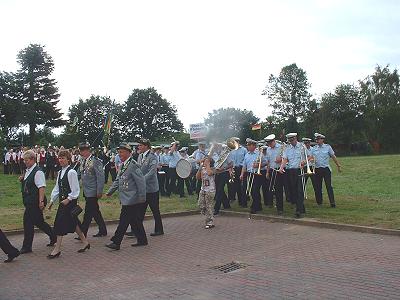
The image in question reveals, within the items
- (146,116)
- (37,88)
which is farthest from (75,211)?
(146,116)

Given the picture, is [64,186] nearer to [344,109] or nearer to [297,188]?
[297,188]

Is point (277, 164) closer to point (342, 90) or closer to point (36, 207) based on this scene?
point (36, 207)

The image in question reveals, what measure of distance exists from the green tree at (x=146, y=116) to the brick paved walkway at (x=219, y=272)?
227ft

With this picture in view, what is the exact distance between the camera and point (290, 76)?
282 feet

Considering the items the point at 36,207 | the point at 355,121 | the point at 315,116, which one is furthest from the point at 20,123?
the point at 36,207

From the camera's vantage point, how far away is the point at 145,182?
9.98 metres

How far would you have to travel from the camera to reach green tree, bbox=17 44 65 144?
2322 inches

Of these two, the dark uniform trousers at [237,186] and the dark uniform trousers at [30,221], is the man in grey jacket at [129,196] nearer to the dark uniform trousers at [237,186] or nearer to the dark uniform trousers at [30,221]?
the dark uniform trousers at [30,221]

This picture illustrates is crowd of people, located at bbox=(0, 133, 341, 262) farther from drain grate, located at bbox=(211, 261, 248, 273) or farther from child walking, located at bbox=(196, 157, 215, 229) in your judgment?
drain grate, located at bbox=(211, 261, 248, 273)

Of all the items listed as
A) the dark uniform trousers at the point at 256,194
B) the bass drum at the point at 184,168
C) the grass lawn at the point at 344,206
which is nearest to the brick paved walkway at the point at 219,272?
the grass lawn at the point at 344,206

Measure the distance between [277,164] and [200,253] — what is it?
17.8ft

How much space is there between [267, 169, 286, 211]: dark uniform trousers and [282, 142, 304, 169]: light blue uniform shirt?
33.6 inches

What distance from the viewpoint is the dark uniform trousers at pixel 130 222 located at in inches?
353

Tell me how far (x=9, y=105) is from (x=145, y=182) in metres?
49.8
